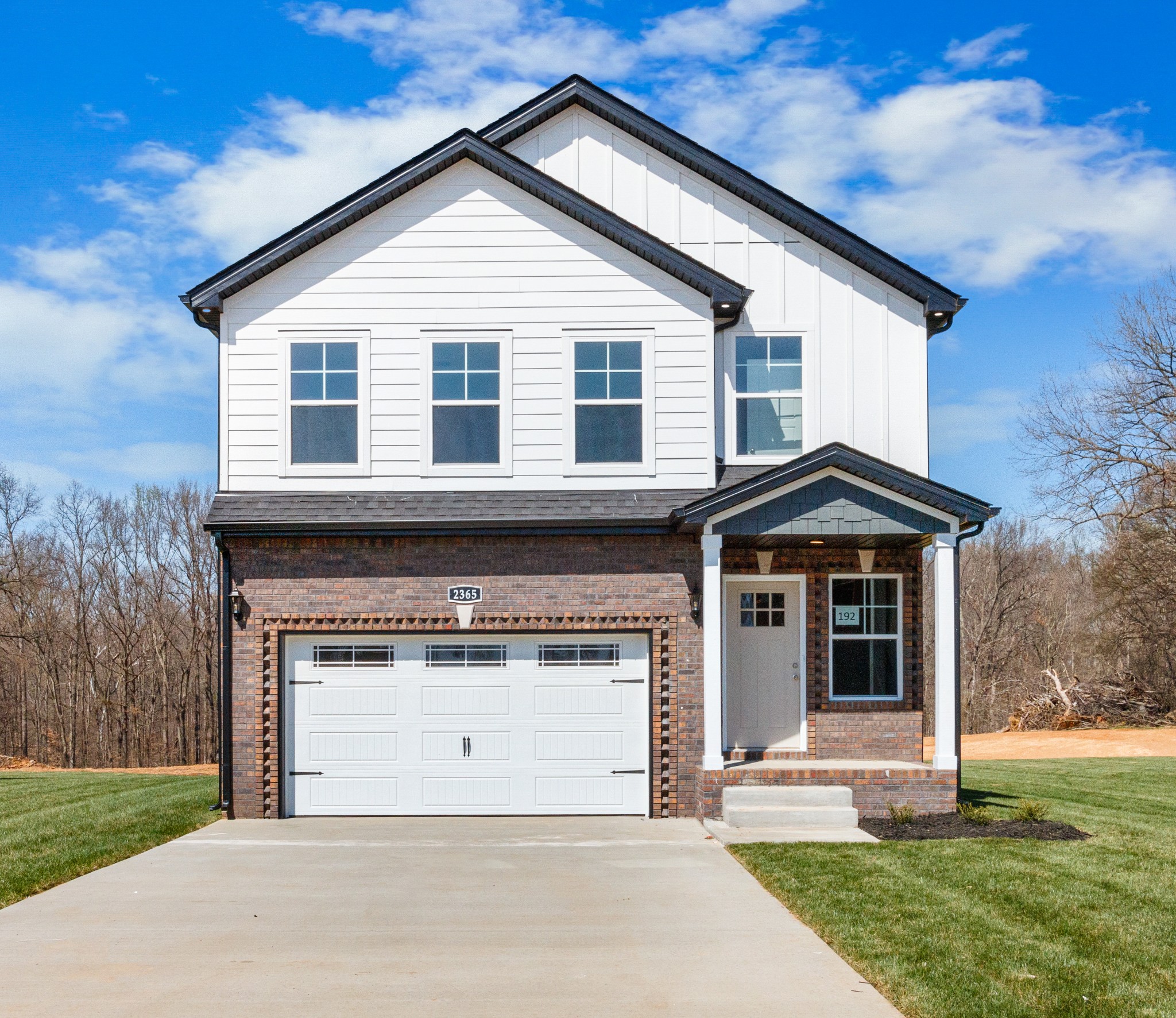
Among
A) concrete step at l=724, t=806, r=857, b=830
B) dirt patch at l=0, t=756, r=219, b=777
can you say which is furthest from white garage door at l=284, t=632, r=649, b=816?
dirt patch at l=0, t=756, r=219, b=777

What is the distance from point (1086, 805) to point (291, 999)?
11.8 metres

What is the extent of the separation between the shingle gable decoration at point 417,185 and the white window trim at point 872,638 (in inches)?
143

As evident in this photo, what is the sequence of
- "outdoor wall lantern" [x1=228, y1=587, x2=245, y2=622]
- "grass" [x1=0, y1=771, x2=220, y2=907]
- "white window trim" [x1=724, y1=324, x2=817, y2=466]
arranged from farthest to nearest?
"white window trim" [x1=724, y1=324, x2=817, y2=466]
"outdoor wall lantern" [x1=228, y1=587, x2=245, y2=622]
"grass" [x1=0, y1=771, x2=220, y2=907]

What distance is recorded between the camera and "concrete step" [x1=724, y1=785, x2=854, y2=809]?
1194cm

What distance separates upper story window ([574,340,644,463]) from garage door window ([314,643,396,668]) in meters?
3.30

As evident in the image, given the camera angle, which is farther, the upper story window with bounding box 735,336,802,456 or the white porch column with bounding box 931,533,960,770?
the upper story window with bounding box 735,336,802,456

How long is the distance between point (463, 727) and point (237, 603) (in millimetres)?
3043

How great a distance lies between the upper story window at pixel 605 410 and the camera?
1330cm

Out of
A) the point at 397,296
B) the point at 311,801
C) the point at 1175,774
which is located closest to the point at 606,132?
the point at 397,296

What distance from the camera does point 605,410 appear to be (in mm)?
13328

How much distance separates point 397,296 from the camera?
13.4 meters

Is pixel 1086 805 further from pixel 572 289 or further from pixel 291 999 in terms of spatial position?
pixel 291 999

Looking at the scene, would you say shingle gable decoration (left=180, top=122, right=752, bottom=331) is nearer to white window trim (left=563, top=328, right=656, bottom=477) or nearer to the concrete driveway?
white window trim (left=563, top=328, right=656, bottom=477)

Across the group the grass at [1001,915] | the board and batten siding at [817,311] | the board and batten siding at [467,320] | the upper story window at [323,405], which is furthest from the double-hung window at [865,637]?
the upper story window at [323,405]
